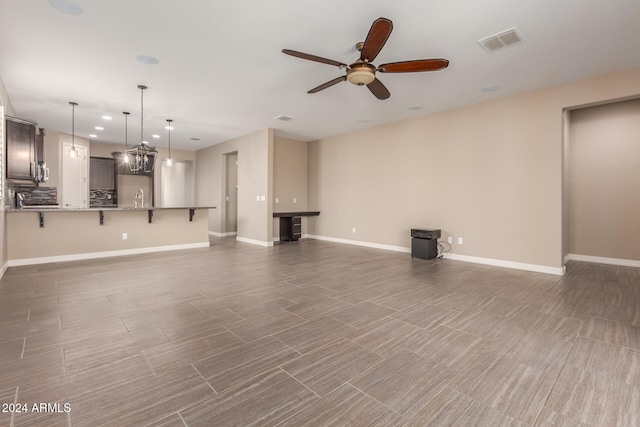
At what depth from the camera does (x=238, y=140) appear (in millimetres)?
8328

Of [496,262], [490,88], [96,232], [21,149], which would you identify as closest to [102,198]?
[96,232]

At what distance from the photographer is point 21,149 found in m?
4.84

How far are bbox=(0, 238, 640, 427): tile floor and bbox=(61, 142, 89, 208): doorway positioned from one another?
4.48 meters

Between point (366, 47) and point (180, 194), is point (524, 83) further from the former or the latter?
point (180, 194)

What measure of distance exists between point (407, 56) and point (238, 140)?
226 inches

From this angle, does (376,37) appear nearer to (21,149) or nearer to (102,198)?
(21,149)

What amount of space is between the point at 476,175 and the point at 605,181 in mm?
2328

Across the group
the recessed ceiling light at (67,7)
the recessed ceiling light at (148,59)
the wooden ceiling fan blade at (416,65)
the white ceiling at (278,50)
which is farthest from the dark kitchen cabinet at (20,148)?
the wooden ceiling fan blade at (416,65)

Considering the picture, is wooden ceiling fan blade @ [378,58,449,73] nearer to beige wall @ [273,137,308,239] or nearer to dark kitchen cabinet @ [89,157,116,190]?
beige wall @ [273,137,308,239]

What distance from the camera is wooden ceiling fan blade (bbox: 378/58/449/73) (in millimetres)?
2924

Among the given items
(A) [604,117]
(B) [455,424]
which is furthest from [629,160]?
(B) [455,424]

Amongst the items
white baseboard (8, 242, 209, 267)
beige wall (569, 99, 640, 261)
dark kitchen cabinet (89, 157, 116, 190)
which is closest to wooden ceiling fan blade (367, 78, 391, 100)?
beige wall (569, 99, 640, 261)

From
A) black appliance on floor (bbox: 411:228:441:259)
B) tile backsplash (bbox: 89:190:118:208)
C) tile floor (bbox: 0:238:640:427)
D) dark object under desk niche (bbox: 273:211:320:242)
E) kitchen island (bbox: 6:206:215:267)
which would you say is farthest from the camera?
tile backsplash (bbox: 89:190:118:208)

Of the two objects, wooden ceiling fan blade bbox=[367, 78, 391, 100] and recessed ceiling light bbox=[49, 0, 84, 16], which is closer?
recessed ceiling light bbox=[49, 0, 84, 16]
